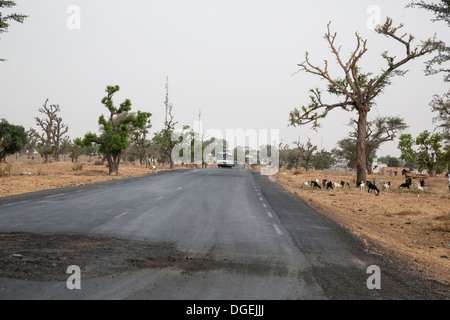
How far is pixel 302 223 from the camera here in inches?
468

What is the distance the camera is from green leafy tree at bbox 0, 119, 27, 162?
182ft

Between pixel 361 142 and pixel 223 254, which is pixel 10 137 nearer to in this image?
pixel 361 142

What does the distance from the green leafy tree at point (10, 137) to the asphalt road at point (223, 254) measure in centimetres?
4737

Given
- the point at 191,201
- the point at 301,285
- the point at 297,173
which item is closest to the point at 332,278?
the point at 301,285

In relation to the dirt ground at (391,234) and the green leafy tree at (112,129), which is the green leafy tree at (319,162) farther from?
the dirt ground at (391,234)

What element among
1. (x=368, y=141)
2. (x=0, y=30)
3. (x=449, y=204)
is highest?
(x=0, y=30)

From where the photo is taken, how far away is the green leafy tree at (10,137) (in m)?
55.4

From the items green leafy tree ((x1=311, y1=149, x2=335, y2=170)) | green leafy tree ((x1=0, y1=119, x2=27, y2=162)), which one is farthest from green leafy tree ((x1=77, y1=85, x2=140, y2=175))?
green leafy tree ((x1=311, y1=149, x2=335, y2=170))

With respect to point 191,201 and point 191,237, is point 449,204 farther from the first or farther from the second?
point 191,237

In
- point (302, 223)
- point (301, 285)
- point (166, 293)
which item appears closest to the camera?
point (166, 293)

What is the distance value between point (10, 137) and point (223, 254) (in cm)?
5799

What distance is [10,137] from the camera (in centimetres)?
5584

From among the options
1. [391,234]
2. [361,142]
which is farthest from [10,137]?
[391,234]

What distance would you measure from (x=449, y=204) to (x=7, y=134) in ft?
186
